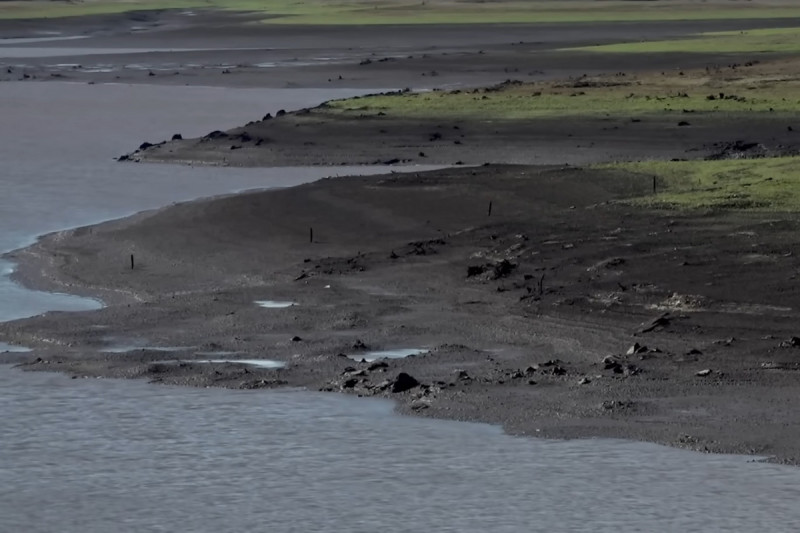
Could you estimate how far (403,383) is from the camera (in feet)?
40.3

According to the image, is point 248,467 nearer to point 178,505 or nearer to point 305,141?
point 178,505

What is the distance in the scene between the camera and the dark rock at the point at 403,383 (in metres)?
12.2

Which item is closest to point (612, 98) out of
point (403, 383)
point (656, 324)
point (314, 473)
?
point (656, 324)

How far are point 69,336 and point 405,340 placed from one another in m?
3.02

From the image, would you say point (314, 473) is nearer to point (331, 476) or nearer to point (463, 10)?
point (331, 476)

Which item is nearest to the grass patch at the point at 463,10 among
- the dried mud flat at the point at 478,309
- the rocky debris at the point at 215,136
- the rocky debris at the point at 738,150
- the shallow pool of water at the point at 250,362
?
the rocky debris at the point at 215,136

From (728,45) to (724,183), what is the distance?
33460 millimetres

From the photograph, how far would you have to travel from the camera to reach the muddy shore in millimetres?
11859

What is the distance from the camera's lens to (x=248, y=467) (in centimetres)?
1056

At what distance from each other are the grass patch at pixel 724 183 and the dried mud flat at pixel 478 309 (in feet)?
1.97

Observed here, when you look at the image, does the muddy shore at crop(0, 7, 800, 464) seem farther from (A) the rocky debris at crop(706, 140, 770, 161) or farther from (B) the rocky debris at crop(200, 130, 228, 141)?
(B) the rocky debris at crop(200, 130, 228, 141)

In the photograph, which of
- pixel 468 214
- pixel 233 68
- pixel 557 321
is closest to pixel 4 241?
pixel 468 214

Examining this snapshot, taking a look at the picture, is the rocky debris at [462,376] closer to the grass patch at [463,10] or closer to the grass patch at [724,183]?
the grass patch at [724,183]

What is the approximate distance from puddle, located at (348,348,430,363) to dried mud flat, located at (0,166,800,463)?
136 mm
